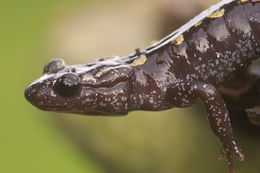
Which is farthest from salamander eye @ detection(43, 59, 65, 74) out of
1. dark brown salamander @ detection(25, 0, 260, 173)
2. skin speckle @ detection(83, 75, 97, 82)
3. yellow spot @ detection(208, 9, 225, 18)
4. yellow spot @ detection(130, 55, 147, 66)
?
yellow spot @ detection(208, 9, 225, 18)

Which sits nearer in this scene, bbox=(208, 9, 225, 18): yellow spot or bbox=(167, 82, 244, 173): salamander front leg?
bbox=(167, 82, 244, 173): salamander front leg

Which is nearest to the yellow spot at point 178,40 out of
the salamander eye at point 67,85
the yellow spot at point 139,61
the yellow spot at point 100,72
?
the yellow spot at point 139,61

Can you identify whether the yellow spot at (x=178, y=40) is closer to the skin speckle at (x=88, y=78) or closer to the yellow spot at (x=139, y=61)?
the yellow spot at (x=139, y=61)

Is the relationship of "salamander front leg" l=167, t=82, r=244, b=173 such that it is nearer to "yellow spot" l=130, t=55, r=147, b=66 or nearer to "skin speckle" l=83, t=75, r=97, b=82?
"yellow spot" l=130, t=55, r=147, b=66

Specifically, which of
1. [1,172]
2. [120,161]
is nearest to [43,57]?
[1,172]

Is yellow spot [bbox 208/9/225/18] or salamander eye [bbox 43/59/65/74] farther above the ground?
salamander eye [bbox 43/59/65/74]

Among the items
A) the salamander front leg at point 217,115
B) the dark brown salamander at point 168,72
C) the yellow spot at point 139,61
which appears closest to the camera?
the salamander front leg at point 217,115

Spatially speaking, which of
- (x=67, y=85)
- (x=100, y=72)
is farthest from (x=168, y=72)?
(x=67, y=85)

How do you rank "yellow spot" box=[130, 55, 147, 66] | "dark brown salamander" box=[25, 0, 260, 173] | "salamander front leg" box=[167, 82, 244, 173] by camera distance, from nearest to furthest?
"salamander front leg" box=[167, 82, 244, 173] < "dark brown salamander" box=[25, 0, 260, 173] < "yellow spot" box=[130, 55, 147, 66]
